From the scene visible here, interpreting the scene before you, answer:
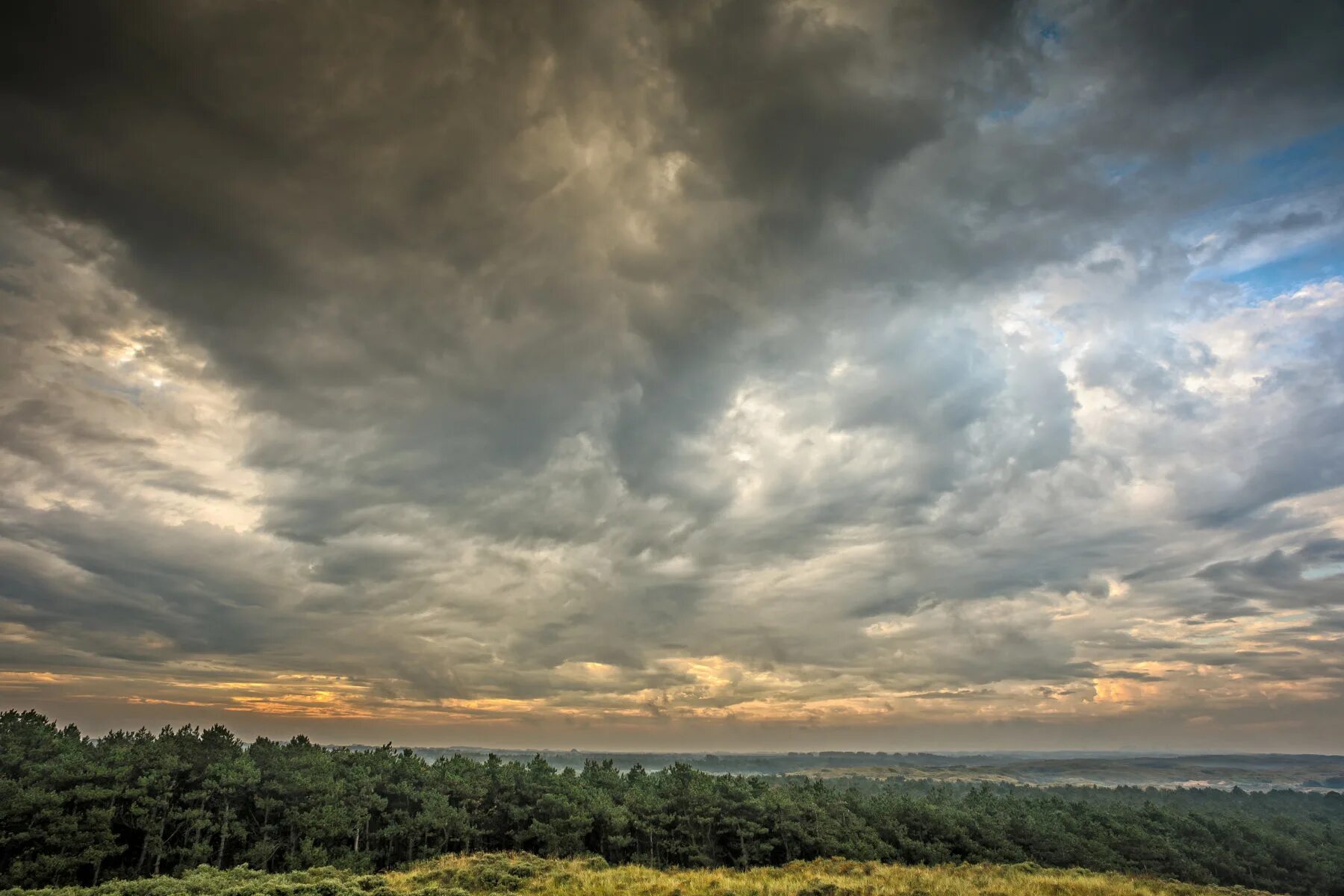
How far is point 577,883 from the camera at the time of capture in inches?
1779

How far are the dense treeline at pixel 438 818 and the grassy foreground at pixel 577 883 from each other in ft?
92.2

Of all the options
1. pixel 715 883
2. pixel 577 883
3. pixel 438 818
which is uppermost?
pixel 715 883

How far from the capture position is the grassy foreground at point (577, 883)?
113 ft

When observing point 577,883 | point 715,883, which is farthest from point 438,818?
point 715,883

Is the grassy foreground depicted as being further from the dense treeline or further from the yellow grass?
the dense treeline

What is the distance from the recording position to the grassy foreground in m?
34.4

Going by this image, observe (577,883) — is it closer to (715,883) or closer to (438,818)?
(715,883)

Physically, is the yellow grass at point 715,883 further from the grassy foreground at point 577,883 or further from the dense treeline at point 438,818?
the dense treeline at point 438,818

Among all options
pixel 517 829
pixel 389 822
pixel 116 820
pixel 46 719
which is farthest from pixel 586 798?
pixel 46 719

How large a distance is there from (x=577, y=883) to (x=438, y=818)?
154 feet

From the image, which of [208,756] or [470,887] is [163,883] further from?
[208,756]

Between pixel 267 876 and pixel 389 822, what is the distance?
52.9m

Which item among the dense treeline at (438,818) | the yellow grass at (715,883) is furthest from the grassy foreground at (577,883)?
the dense treeline at (438,818)

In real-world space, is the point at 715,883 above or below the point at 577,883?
above
